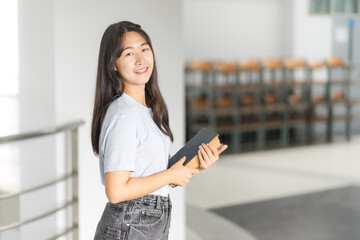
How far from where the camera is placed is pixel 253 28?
10406 mm

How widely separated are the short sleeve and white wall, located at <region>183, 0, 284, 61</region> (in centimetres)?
847

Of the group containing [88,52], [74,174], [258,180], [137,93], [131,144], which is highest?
[88,52]

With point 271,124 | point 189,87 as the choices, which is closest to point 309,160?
point 271,124

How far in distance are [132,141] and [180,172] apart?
0.16 metres

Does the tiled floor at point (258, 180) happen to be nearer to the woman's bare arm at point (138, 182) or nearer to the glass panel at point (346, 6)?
the woman's bare arm at point (138, 182)

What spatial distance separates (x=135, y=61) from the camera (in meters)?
1.40

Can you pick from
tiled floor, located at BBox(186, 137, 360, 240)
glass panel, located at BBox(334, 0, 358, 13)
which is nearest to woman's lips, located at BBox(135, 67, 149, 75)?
tiled floor, located at BBox(186, 137, 360, 240)

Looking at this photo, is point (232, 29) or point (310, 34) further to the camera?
point (310, 34)

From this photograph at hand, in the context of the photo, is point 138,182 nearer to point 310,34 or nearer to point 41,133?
point 41,133

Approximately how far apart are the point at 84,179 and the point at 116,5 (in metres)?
0.93

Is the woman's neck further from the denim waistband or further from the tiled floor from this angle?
the tiled floor

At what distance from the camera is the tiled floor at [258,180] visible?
13.9ft

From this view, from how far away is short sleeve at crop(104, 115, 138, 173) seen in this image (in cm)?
133

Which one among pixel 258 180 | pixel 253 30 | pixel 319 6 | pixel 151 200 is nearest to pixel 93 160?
pixel 151 200
